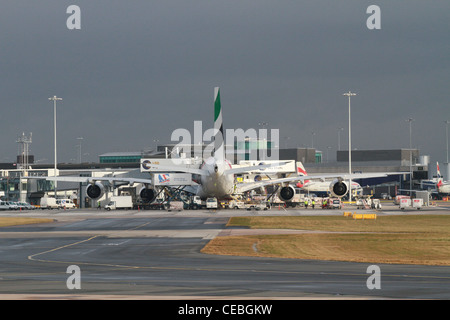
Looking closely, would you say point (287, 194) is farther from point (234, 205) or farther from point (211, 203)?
point (211, 203)

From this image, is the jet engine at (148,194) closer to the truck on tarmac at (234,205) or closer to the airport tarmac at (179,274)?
the truck on tarmac at (234,205)

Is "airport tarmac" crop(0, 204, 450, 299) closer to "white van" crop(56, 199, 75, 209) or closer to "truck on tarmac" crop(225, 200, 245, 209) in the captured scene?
"truck on tarmac" crop(225, 200, 245, 209)

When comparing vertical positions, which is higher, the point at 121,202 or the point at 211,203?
the point at 211,203

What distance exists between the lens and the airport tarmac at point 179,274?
82.4 ft

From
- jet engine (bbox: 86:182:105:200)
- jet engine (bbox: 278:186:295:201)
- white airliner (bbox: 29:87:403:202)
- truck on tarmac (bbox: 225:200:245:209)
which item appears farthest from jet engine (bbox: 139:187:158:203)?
jet engine (bbox: 278:186:295:201)

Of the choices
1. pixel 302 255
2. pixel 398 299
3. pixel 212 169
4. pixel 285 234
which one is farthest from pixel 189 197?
pixel 398 299

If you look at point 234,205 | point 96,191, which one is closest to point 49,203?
point 96,191

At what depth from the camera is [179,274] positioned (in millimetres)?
32844

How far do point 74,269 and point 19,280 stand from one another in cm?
541

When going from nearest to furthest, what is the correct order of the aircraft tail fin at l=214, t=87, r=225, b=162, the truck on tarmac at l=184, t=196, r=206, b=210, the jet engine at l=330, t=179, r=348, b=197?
the aircraft tail fin at l=214, t=87, r=225, b=162
the jet engine at l=330, t=179, r=348, b=197
the truck on tarmac at l=184, t=196, r=206, b=210

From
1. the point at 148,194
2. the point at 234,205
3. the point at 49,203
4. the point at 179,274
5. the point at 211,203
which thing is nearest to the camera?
the point at 179,274

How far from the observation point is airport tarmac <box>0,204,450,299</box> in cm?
2511

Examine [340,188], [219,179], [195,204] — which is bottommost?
[195,204]
